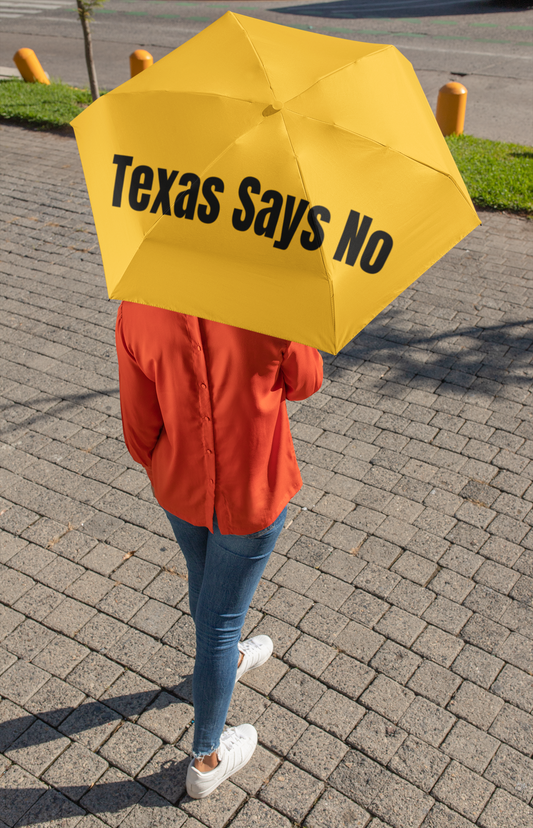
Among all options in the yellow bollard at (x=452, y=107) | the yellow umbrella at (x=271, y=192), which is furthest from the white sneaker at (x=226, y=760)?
the yellow bollard at (x=452, y=107)

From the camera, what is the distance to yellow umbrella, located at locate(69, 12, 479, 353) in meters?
1.74

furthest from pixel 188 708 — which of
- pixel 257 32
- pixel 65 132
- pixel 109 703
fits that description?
pixel 65 132

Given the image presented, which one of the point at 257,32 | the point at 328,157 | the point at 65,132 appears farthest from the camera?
the point at 65,132

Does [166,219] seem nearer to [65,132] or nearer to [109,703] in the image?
[109,703]

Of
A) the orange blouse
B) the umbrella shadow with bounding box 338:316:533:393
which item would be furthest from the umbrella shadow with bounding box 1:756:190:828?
the umbrella shadow with bounding box 338:316:533:393

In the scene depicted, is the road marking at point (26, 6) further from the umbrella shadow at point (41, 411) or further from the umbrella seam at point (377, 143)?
the umbrella seam at point (377, 143)

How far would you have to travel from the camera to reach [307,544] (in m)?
3.82

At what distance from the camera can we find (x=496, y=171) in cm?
850

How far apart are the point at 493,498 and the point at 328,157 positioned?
2775 mm

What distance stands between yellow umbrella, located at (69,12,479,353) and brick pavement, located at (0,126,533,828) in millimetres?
1932

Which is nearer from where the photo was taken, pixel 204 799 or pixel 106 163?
pixel 106 163

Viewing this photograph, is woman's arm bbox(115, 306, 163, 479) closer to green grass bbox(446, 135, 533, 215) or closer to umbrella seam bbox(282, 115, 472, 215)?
umbrella seam bbox(282, 115, 472, 215)

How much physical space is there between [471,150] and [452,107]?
928mm

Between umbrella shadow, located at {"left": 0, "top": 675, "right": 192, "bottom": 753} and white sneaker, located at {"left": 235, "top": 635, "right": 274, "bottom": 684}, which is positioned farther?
white sneaker, located at {"left": 235, "top": 635, "right": 274, "bottom": 684}
